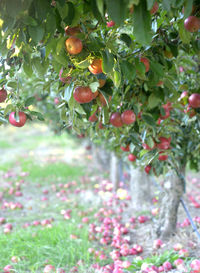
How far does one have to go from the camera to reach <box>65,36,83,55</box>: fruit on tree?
871 mm

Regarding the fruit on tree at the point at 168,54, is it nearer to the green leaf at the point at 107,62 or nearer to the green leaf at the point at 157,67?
the green leaf at the point at 157,67

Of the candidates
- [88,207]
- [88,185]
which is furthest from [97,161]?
[88,207]

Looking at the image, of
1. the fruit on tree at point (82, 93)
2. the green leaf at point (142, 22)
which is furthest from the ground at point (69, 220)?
the green leaf at point (142, 22)

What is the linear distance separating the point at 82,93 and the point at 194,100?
693mm

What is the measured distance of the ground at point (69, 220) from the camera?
2148 millimetres

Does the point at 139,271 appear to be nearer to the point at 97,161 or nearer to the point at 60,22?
the point at 60,22

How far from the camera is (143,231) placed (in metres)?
2.75

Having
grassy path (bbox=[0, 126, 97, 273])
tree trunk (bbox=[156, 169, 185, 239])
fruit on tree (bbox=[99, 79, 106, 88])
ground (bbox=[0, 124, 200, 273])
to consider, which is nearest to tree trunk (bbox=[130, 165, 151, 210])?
ground (bbox=[0, 124, 200, 273])

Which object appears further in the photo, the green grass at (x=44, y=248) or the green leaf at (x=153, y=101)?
the green grass at (x=44, y=248)

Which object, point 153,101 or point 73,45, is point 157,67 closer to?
point 153,101

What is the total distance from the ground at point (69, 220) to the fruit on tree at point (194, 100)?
1073mm

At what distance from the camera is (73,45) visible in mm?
873

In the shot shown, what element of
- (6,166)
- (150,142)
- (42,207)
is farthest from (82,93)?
(6,166)

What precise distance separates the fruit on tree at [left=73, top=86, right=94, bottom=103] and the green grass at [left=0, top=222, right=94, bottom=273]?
1.46 m
